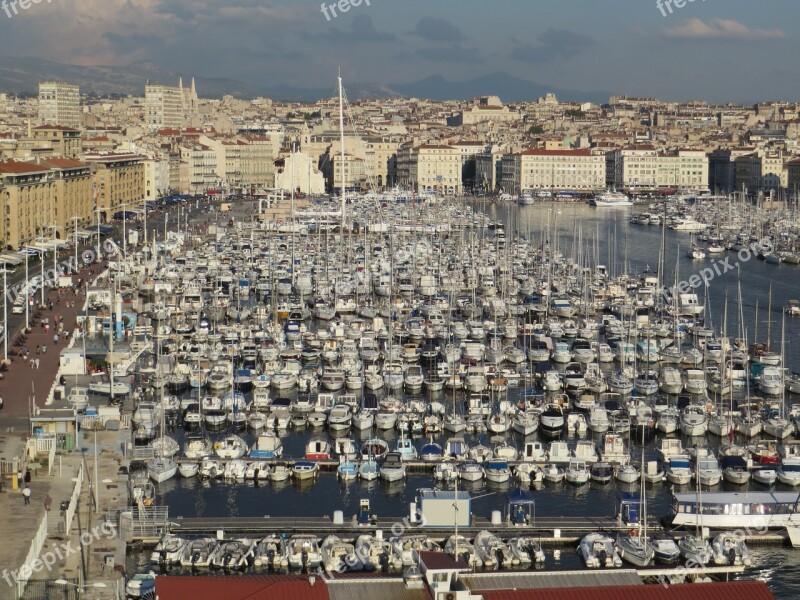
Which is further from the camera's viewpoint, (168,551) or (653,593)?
(168,551)

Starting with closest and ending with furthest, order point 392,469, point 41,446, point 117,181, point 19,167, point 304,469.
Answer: point 41,446 → point 392,469 → point 304,469 → point 19,167 → point 117,181

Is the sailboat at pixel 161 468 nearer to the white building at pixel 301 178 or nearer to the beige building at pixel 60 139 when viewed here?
the beige building at pixel 60 139

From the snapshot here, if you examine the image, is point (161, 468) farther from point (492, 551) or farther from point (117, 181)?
point (117, 181)

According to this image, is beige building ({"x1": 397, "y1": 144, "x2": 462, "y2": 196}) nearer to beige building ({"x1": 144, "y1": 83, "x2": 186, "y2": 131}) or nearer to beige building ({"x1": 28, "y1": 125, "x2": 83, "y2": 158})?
beige building ({"x1": 28, "y1": 125, "x2": 83, "y2": 158})

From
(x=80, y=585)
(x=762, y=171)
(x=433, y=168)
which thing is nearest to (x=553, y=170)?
(x=433, y=168)

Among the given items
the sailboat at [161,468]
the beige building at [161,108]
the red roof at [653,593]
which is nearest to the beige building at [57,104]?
the beige building at [161,108]
